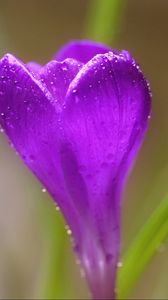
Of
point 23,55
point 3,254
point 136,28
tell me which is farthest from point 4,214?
point 136,28

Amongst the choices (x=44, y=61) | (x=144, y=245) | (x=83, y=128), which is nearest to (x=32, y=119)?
(x=83, y=128)

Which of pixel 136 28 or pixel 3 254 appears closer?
pixel 3 254

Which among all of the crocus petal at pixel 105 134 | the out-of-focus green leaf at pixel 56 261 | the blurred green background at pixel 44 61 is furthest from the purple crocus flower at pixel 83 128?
the blurred green background at pixel 44 61

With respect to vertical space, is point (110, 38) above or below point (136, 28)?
below

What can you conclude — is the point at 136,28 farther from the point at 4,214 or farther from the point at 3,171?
the point at 4,214

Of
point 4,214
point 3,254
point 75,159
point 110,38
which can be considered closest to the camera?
point 75,159

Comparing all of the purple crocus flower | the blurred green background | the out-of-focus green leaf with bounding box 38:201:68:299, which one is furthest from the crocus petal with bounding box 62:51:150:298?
the blurred green background

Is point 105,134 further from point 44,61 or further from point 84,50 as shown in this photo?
point 44,61
